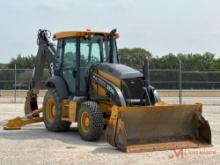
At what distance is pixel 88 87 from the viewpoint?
12984 millimetres

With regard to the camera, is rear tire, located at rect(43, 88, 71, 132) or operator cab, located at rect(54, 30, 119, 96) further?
rear tire, located at rect(43, 88, 71, 132)

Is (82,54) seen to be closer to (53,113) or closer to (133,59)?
(53,113)

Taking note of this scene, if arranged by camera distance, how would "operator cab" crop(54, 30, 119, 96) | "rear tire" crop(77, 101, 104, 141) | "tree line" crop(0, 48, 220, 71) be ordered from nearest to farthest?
"rear tire" crop(77, 101, 104, 141) → "operator cab" crop(54, 30, 119, 96) → "tree line" crop(0, 48, 220, 71)

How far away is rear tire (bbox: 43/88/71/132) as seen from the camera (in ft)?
44.1

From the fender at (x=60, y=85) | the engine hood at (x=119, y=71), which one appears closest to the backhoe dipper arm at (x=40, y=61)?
the fender at (x=60, y=85)

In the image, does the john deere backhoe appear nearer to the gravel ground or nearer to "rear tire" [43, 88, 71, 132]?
"rear tire" [43, 88, 71, 132]

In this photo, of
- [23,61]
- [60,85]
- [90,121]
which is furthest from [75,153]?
[23,61]

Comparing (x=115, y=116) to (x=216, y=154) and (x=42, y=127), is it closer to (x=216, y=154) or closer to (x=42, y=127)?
(x=216, y=154)

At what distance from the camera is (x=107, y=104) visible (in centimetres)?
1244

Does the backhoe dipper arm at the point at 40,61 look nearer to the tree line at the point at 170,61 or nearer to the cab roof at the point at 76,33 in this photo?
the cab roof at the point at 76,33

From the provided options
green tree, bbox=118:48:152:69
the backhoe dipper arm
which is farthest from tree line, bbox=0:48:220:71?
the backhoe dipper arm

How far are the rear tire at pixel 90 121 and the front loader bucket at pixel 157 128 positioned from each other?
0.85 metres

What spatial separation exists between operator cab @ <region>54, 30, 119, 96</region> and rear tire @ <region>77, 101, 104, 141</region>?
1.08m

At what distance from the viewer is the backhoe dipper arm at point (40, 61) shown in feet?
49.4
